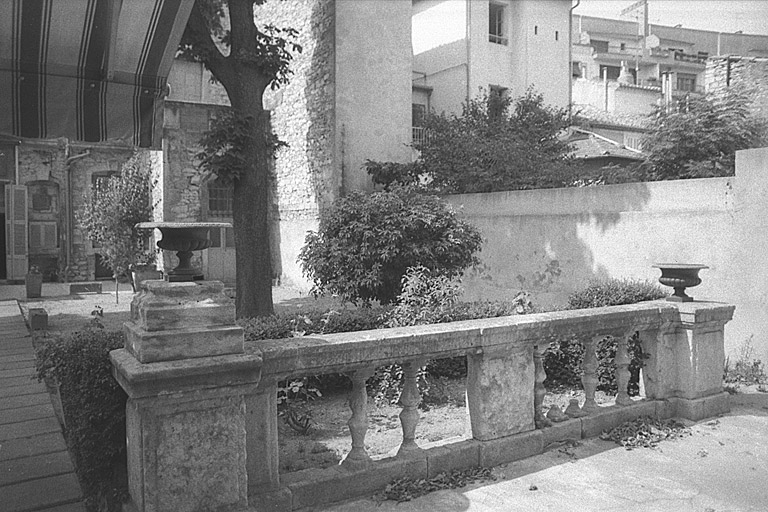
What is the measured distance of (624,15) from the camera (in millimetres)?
38406

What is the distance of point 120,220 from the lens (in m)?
14.5

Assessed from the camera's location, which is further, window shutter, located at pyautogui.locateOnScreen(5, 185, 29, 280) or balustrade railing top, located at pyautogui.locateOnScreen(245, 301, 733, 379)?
window shutter, located at pyautogui.locateOnScreen(5, 185, 29, 280)

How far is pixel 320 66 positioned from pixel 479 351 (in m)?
13.0

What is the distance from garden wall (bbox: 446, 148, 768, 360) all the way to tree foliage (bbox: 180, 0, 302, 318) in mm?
4098

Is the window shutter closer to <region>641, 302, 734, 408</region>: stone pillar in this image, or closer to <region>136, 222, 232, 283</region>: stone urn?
<region>136, 222, 232, 283</region>: stone urn

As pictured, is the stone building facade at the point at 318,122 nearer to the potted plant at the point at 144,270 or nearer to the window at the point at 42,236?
the potted plant at the point at 144,270

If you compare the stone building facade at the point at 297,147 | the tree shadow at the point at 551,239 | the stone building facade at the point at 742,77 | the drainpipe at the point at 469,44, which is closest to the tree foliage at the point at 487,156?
the stone building facade at the point at 297,147

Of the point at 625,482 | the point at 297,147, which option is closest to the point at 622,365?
the point at 625,482

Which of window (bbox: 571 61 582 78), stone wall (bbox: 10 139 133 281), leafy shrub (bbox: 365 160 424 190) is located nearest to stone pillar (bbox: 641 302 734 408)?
leafy shrub (bbox: 365 160 424 190)

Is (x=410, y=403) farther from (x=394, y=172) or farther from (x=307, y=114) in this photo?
(x=307, y=114)

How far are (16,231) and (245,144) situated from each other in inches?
490

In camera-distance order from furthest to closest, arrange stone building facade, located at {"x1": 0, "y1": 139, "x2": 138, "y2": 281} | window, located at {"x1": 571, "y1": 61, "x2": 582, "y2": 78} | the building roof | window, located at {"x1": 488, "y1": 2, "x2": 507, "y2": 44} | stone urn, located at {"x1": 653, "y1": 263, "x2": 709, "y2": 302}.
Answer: window, located at {"x1": 571, "y1": 61, "x2": 582, "y2": 78}
the building roof
window, located at {"x1": 488, "y1": 2, "x2": 507, "y2": 44}
stone building facade, located at {"x1": 0, "y1": 139, "x2": 138, "y2": 281}
stone urn, located at {"x1": 653, "y1": 263, "x2": 709, "y2": 302}

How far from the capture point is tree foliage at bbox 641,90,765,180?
11.3 meters

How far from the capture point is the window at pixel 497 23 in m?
19.8
